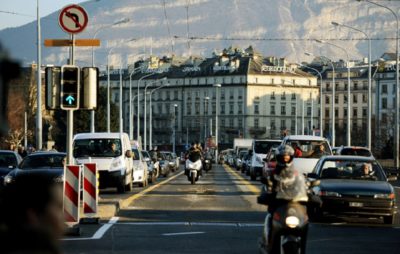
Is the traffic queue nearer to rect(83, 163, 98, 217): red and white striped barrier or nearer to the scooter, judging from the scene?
the scooter

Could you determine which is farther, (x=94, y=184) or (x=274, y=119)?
(x=274, y=119)

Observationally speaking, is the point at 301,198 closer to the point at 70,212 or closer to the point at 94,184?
the point at 70,212

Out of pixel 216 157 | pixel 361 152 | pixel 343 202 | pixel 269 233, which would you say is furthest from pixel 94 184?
pixel 216 157

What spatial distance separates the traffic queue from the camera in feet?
36.0

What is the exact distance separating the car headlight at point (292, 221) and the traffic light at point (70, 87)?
8307 mm

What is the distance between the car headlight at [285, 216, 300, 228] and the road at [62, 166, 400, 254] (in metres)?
3.38

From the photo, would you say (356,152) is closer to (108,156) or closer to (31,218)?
(108,156)

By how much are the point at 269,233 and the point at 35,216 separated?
7.57 meters

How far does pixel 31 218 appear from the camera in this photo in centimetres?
390

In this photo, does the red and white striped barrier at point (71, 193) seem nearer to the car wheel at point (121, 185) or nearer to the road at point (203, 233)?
the road at point (203, 233)

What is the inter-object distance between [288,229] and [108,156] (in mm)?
23217

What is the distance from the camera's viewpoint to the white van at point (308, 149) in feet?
113

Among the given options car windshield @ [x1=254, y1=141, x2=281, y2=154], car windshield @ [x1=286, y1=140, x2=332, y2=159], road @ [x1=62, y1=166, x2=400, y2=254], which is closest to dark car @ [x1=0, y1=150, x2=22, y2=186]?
road @ [x1=62, y1=166, x2=400, y2=254]

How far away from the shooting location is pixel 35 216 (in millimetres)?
3896
